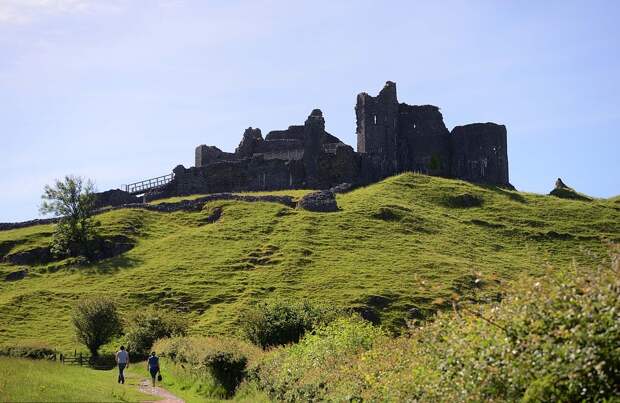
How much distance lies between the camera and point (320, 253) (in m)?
79.6

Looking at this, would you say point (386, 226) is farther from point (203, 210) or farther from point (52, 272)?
point (52, 272)

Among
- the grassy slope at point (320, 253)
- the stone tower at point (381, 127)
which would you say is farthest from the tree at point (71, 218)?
the stone tower at point (381, 127)

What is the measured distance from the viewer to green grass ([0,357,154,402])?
2739 cm

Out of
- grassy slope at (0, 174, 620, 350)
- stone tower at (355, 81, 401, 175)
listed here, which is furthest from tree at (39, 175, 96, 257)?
stone tower at (355, 81, 401, 175)

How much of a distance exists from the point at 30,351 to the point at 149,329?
842 centimetres

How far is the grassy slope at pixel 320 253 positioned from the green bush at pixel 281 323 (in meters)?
11.0

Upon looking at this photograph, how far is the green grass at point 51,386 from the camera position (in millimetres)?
27391

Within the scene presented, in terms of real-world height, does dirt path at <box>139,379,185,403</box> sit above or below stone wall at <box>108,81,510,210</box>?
below

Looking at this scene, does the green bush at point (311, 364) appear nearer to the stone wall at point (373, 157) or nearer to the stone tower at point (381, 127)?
the stone wall at point (373, 157)

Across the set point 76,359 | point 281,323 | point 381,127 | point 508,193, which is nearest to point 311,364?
point 281,323

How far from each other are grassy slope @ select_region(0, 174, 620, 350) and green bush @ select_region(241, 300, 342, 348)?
11047mm

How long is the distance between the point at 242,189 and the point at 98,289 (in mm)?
37448

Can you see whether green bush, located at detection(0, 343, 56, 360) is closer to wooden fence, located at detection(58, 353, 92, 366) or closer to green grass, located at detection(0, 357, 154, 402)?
wooden fence, located at detection(58, 353, 92, 366)

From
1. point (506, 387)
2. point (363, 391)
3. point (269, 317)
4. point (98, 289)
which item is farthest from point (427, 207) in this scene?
point (506, 387)
